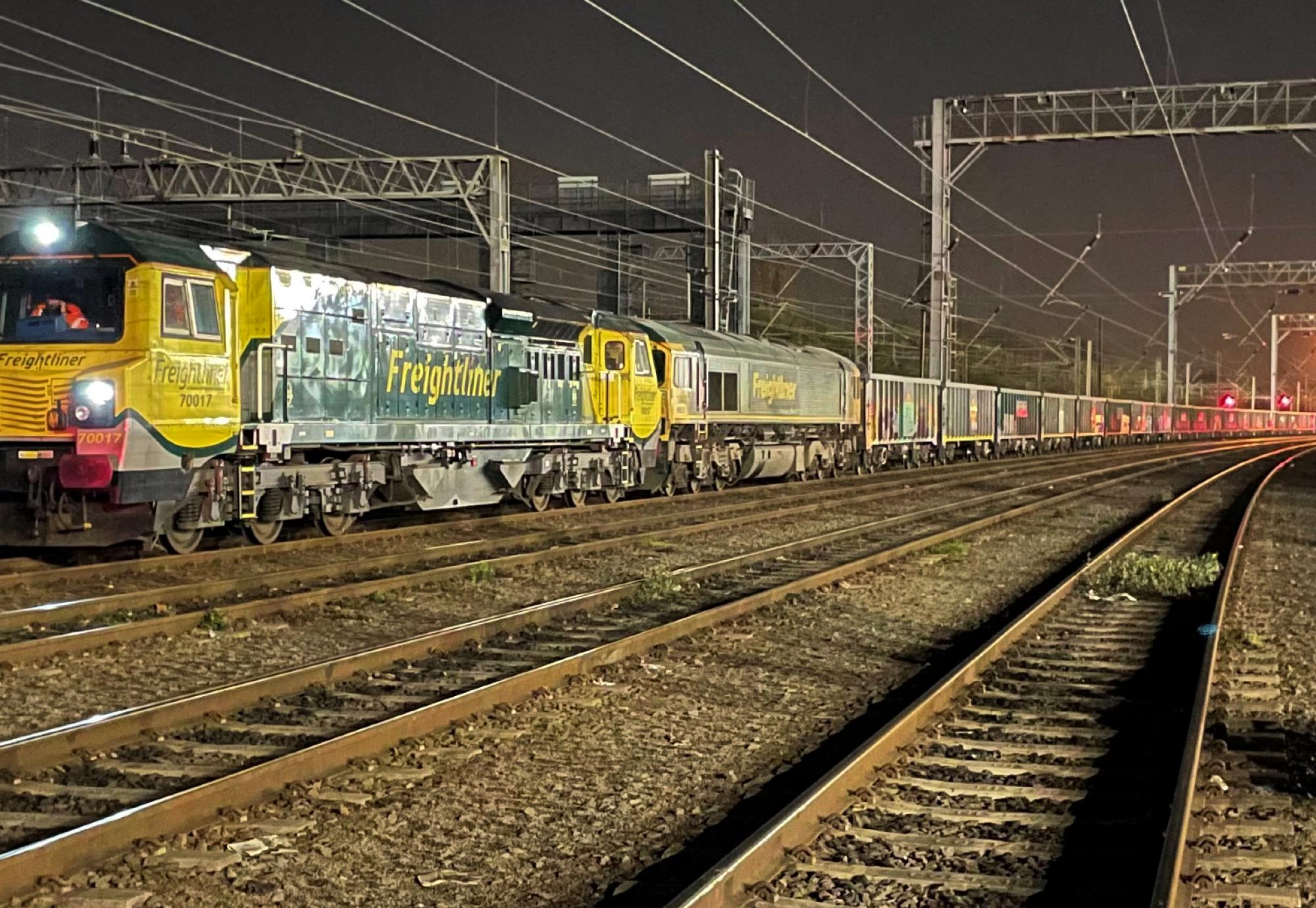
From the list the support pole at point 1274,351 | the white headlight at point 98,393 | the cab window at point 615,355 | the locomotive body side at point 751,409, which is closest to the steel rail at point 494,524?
the locomotive body side at point 751,409

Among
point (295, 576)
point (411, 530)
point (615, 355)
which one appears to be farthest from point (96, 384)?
point (615, 355)

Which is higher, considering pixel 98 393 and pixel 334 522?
pixel 98 393

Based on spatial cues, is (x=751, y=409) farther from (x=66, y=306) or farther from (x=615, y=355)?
(x=66, y=306)

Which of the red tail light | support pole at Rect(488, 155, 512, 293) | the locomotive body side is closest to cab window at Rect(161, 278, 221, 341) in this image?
the red tail light

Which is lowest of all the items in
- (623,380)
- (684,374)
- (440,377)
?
(440,377)

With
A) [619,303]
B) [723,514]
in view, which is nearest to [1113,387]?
[619,303]

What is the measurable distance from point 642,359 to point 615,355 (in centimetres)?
119

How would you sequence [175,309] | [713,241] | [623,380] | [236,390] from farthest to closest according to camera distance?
[713,241]
[623,380]
[236,390]
[175,309]

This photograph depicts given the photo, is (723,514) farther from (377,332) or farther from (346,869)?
(346,869)

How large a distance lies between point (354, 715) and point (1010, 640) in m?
5.36

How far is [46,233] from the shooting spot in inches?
542

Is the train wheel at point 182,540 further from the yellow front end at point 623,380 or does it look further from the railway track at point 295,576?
the yellow front end at point 623,380

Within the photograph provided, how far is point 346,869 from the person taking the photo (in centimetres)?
535

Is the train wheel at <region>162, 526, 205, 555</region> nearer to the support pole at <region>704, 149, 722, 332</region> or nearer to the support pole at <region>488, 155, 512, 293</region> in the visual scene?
the support pole at <region>488, 155, 512, 293</region>
